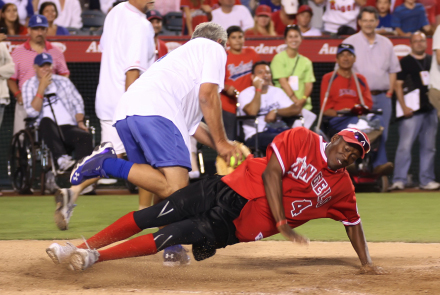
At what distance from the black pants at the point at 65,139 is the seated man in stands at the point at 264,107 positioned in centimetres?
241

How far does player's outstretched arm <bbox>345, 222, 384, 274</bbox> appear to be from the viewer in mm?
4266

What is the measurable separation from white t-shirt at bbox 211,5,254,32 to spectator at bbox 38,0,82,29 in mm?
2542

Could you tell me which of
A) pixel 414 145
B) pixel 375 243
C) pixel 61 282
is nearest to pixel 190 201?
pixel 61 282

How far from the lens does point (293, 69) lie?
9.86 meters

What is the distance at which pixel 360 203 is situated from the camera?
8500 mm

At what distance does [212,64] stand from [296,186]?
3.65ft

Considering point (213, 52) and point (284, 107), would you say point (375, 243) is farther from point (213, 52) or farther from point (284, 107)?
point (284, 107)

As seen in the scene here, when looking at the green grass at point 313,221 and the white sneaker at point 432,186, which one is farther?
the white sneaker at point 432,186

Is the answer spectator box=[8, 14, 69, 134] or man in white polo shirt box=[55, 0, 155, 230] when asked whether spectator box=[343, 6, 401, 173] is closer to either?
spectator box=[8, 14, 69, 134]

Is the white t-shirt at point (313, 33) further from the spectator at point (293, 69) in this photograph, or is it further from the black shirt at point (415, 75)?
the black shirt at point (415, 75)

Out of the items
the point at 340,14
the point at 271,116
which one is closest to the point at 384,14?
the point at 340,14

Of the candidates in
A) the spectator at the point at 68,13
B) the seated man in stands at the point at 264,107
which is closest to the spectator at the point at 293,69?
the seated man in stands at the point at 264,107

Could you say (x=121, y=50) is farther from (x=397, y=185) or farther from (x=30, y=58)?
(x=397, y=185)

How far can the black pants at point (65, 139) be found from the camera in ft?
30.5
